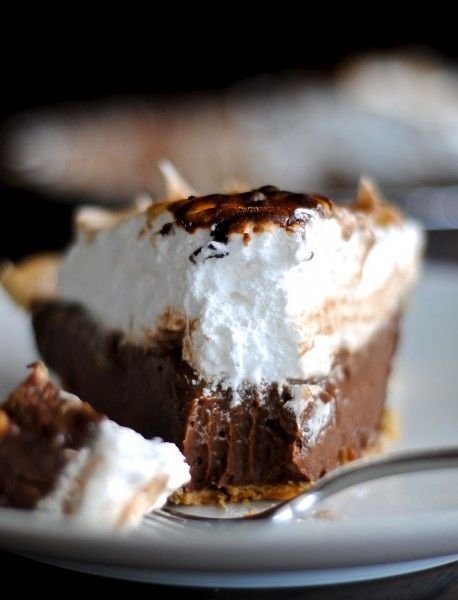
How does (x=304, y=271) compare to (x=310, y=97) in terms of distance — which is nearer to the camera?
(x=304, y=271)

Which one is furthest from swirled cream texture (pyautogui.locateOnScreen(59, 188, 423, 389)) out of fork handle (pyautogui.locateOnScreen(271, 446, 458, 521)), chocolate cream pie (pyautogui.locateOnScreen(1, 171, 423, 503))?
fork handle (pyautogui.locateOnScreen(271, 446, 458, 521))

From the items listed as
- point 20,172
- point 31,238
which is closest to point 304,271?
point 31,238

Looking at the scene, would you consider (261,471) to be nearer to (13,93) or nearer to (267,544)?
(267,544)

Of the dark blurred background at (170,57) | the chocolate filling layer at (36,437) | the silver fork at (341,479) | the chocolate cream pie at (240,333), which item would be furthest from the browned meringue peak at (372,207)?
the dark blurred background at (170,57)

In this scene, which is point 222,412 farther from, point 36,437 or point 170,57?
point 170,57

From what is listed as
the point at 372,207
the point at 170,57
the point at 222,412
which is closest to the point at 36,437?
the point at 222,412

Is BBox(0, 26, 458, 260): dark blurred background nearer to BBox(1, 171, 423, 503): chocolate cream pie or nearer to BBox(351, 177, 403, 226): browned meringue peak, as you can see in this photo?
BBox(351, 177, 403, 226): browned meringue peak
